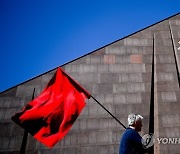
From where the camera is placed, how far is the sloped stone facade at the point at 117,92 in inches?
339

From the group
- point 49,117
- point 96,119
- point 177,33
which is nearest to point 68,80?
point 49,117

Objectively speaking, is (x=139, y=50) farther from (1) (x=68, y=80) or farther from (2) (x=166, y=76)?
(1) (x=68, y=80)

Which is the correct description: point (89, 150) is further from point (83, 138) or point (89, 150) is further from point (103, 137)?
point (103, 137)

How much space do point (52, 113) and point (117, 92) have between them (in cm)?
394

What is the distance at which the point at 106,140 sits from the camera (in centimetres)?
863

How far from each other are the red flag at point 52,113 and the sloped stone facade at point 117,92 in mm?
2408

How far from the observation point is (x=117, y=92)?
9539 mm

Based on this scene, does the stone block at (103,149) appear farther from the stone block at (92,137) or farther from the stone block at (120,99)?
the stone block at (120,99)

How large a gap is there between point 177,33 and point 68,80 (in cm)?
667

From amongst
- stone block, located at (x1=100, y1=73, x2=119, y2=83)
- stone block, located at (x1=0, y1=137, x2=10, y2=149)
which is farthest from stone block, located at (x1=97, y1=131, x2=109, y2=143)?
stone block, located at (x1=0, y1=137, x2=10, y2=149)

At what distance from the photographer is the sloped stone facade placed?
8617mm

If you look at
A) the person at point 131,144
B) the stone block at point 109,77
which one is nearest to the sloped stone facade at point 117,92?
the stone block at point 109,77

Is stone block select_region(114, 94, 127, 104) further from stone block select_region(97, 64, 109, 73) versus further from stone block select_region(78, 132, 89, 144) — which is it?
stone block select_region(78, 132, 89, 144)

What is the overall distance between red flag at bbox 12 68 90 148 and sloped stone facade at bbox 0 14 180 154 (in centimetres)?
241
